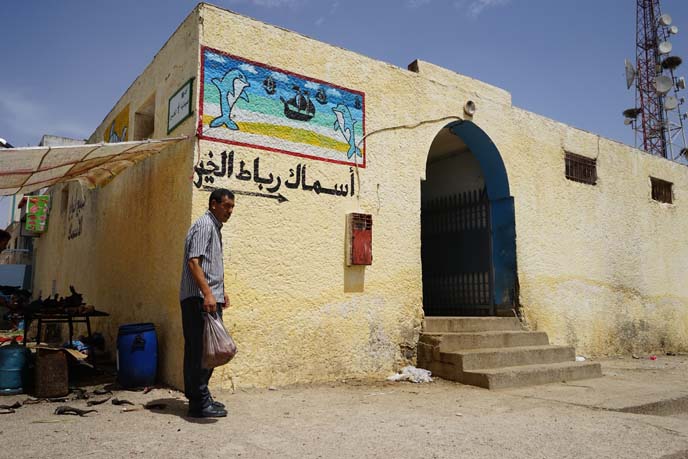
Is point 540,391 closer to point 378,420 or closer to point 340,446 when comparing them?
point 378,420

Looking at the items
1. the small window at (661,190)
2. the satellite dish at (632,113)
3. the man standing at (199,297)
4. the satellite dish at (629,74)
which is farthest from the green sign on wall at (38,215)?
the satellite dish at (632,113)

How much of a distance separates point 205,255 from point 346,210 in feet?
8.11

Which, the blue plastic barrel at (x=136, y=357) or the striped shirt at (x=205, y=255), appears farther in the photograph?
the blue plastic barrel at (x=136, y=357)

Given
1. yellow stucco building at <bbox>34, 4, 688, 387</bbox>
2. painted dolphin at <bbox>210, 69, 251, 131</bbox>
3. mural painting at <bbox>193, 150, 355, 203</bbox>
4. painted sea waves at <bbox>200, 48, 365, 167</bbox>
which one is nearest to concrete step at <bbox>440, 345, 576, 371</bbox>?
yellow stucco building at <bbox>34, 4, 688, 387</bbox>

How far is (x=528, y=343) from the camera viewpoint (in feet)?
23.5

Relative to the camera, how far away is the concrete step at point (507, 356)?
604 centimetres

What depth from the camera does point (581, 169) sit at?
9328 millimetres

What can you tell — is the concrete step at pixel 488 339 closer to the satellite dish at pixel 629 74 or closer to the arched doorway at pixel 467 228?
the arched doorway at pixel 467 228

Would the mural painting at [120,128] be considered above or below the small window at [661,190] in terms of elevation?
above

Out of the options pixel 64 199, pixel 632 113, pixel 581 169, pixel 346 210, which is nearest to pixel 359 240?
pixel 346 210

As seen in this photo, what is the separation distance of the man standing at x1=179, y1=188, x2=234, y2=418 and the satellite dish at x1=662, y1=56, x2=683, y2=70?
2028cm

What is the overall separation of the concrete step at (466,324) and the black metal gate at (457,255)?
24.8 inches

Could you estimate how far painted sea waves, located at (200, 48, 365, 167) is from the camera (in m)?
5.42

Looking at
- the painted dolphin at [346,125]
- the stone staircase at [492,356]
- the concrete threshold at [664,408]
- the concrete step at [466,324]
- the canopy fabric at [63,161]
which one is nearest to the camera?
the concrete threshold at [664,408]
